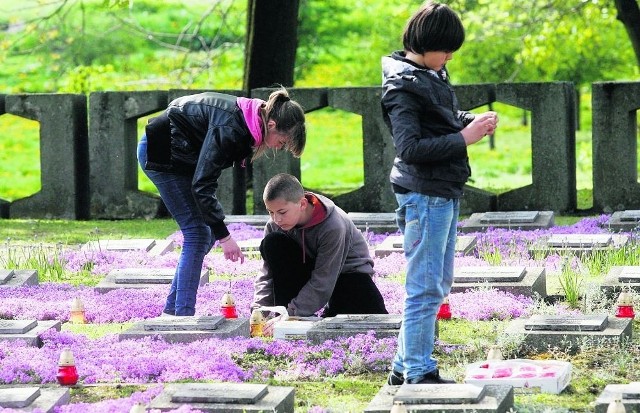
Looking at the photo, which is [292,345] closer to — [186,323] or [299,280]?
[186,323]

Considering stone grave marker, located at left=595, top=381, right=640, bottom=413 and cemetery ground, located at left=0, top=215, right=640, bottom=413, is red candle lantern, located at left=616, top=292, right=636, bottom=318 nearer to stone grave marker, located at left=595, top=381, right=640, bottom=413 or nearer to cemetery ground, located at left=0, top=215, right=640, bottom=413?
cemetery ground, located at left=0, top=215, right=640, bottom=413

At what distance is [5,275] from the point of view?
34.4 ft

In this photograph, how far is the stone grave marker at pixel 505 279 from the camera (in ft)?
30.9

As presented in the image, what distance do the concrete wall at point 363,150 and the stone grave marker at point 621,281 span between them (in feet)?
16.0

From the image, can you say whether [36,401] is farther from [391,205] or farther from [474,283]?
[391,205]

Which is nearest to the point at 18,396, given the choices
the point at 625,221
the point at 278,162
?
the point at 625,221

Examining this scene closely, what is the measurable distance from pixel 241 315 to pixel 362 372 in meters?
1.92

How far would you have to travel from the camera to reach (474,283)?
967 cm

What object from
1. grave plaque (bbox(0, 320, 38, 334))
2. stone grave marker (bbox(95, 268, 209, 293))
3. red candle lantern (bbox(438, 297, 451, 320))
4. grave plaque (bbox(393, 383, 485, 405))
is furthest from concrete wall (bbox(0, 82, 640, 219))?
grave plaque (bbox(393, 383, 485, 405))

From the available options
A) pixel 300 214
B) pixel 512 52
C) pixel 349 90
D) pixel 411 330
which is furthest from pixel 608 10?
pixel 411 330

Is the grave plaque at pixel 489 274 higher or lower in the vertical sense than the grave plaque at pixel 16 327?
higher

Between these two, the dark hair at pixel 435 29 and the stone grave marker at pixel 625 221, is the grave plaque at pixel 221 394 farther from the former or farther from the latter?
the stone grave marker at pixel 625 221

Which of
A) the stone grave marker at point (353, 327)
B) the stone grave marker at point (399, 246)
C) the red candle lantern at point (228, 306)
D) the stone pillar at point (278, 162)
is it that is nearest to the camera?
the stone grave marker at point (353, 327)

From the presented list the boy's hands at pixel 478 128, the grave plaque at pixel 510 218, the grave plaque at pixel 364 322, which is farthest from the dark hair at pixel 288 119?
the grave plaque at pixel 510 218
